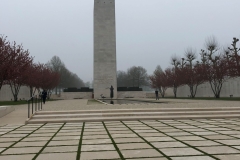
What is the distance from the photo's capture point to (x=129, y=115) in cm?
1066

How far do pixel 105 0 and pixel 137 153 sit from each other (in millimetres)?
34246

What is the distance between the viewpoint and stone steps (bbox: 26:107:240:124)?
1001 centimetres

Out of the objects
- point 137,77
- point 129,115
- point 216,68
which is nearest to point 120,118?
point 129,115

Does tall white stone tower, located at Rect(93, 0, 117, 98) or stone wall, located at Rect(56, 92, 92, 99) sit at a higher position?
tall white stone tower, located at Rect(93, 0, 117, 98)

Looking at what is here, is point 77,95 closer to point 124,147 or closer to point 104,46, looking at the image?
point 104,46

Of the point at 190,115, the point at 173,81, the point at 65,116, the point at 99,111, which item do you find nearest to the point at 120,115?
the point at 99,111

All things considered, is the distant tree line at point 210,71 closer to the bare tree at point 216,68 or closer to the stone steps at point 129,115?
the bare tree at point 216,68

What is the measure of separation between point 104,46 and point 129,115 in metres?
25.6

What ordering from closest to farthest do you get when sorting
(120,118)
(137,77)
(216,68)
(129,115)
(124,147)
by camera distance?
(124,147)
(120,118)
(129,115)
(216,68)
(137,77)

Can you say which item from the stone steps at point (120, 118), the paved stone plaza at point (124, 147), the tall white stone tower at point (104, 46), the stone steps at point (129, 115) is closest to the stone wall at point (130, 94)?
the tall white stone tower at point (104, 46)

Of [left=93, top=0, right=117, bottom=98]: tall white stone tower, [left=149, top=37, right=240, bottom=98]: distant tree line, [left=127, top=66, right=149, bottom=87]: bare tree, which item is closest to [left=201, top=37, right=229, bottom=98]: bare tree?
[left=149, top=37, right=240, bottom=98]: distant tree line

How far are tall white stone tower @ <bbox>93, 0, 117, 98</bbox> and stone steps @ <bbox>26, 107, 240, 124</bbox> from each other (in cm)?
2450

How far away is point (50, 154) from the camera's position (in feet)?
14.9

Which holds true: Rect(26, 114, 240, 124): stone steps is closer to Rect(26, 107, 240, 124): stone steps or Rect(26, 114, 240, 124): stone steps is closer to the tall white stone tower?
Rect(26, 107, 240, 124): stone steps
